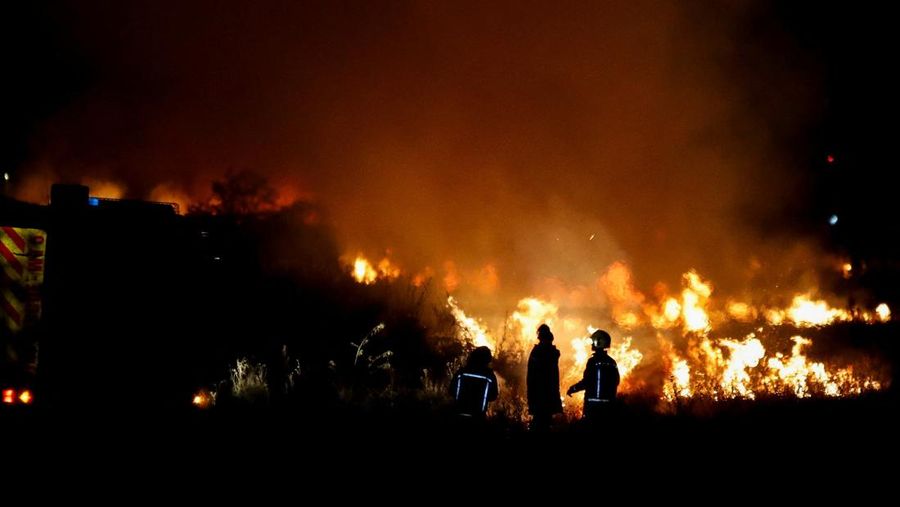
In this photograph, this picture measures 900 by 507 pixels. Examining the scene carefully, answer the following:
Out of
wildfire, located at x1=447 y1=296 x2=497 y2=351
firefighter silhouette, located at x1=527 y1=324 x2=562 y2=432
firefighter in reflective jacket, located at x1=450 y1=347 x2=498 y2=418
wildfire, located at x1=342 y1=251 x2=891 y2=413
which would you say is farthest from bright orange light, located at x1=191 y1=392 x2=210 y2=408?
wildfire, located at x1=447 y1=296 x2=497 y2=351

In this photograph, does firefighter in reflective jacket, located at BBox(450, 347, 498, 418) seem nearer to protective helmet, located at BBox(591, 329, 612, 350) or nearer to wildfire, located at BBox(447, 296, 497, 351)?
protective helmet, located at BBox(591, 329, 612, 350)

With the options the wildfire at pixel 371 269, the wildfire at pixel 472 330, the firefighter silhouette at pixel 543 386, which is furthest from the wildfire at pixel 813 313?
the firefighter silhouette at pixel 543 386

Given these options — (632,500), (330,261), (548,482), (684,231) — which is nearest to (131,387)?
(548,482)

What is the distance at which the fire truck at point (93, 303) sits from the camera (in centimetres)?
802

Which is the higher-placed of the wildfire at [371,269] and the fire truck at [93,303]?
the wildfire at [371,269]

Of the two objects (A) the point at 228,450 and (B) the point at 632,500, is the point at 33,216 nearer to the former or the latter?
(A) the point at 228,450

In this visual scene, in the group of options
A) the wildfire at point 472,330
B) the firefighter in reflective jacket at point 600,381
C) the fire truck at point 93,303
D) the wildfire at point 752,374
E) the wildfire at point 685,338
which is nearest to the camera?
the firefighter in reflective jacket at point 600,381

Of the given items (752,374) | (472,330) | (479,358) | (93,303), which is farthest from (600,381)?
(752,374)

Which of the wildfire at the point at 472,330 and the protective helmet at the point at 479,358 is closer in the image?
the protective helmet at the point at 479,358

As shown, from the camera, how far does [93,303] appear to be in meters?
8.50

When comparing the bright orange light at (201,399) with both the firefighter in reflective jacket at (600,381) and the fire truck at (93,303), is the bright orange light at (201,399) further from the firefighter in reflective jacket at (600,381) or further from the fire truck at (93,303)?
the firefighter in reflective jacket at (600,381)

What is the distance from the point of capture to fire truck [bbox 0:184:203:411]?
802 cm

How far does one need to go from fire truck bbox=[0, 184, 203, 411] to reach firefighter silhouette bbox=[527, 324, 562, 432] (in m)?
5.02

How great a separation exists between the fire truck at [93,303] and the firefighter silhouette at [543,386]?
198 inches
